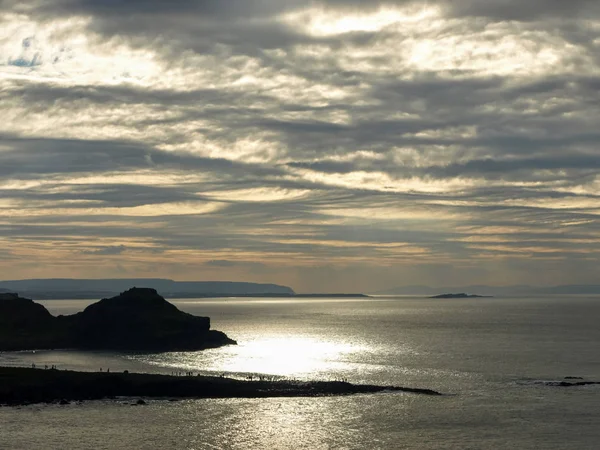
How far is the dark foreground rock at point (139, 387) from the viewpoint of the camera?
124m

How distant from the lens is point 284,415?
113062 millimetres

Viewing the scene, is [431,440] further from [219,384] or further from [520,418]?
Answer: [219,384]

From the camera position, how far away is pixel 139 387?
13038cm

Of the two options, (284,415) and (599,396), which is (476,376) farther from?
(284,415)

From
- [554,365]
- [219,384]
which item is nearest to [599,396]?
[554,365]

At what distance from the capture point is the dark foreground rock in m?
124

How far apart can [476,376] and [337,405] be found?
47747 millimetres

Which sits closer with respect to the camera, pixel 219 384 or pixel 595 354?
pixel 219 384

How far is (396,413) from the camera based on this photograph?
371 feet

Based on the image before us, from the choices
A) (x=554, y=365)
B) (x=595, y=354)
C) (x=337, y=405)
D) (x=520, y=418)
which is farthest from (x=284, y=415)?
(x=595, y=354)

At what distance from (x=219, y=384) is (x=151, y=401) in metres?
14.4

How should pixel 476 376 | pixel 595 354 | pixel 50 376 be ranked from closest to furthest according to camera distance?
pixel 50 376 → pixel 476 376 → pixel 595 354

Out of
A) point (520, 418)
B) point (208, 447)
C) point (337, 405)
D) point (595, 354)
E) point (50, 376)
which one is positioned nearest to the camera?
point (208, 447)

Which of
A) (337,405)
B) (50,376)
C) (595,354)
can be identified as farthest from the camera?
(595,354)
